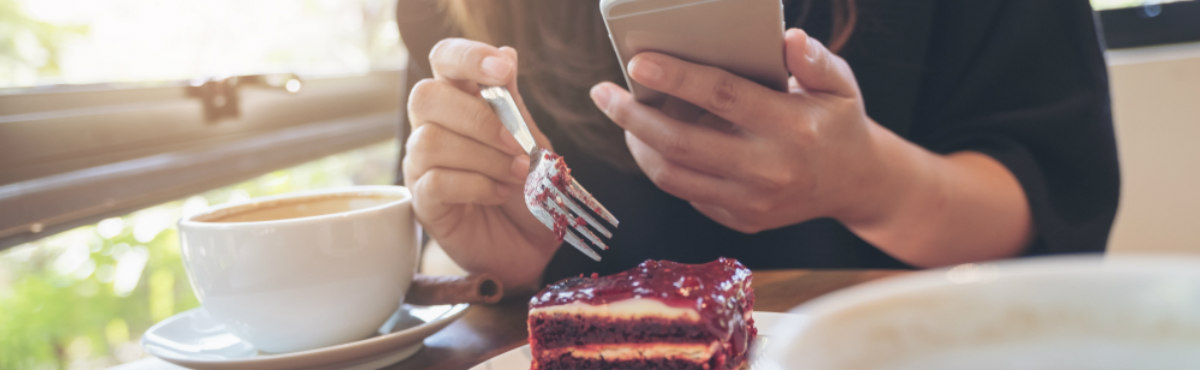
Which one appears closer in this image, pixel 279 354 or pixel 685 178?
pixel 279 354

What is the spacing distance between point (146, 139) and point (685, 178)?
23.1 inches

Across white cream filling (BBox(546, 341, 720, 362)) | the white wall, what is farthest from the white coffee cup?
the white wall

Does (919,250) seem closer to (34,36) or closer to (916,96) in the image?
(916,96)

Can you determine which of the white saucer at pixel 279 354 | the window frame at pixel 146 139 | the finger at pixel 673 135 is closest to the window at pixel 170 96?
the window frame at pixel 146 139

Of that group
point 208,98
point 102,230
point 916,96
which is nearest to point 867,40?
point 916,96

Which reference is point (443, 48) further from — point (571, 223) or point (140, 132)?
point (140, 132)

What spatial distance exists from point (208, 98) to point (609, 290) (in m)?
0.69

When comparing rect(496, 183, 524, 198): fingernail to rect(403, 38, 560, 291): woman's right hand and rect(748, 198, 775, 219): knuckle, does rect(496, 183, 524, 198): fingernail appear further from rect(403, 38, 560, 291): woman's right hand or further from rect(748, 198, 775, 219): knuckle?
rect(748, 198, 775, 219): knuckle

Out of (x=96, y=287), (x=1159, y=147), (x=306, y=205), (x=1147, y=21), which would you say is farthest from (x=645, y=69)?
(x=1147, y=21)

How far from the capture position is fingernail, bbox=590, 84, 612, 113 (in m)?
0.56

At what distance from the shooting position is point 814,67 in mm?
494

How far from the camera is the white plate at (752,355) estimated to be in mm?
364

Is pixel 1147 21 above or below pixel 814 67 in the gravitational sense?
below

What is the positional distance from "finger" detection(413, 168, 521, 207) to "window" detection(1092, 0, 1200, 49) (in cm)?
134
